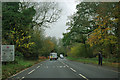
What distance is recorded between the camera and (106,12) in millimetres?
17172

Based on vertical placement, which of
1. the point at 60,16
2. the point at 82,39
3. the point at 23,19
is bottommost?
the point at 82,39

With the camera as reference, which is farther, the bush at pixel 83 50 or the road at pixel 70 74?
the bush at pixel 83 50

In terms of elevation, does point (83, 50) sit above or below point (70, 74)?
above

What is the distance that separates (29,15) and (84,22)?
9316 millimetres

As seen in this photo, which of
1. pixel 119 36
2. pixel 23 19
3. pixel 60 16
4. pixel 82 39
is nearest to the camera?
pixel 119 36

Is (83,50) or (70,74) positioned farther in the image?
(83,50)

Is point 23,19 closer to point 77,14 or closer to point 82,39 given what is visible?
point 77,14

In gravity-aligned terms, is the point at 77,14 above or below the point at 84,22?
above

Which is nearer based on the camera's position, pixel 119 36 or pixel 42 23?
pixel 119 36

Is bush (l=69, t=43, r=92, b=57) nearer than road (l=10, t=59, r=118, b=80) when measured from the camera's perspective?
No

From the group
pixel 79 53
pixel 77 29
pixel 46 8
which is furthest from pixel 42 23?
pixel 79 53

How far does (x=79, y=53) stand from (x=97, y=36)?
85.3 feet

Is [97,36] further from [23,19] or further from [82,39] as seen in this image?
[82,39]

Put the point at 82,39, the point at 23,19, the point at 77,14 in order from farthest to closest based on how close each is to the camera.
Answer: the point at 82,39
the point at 77,14
the point at 23,19
